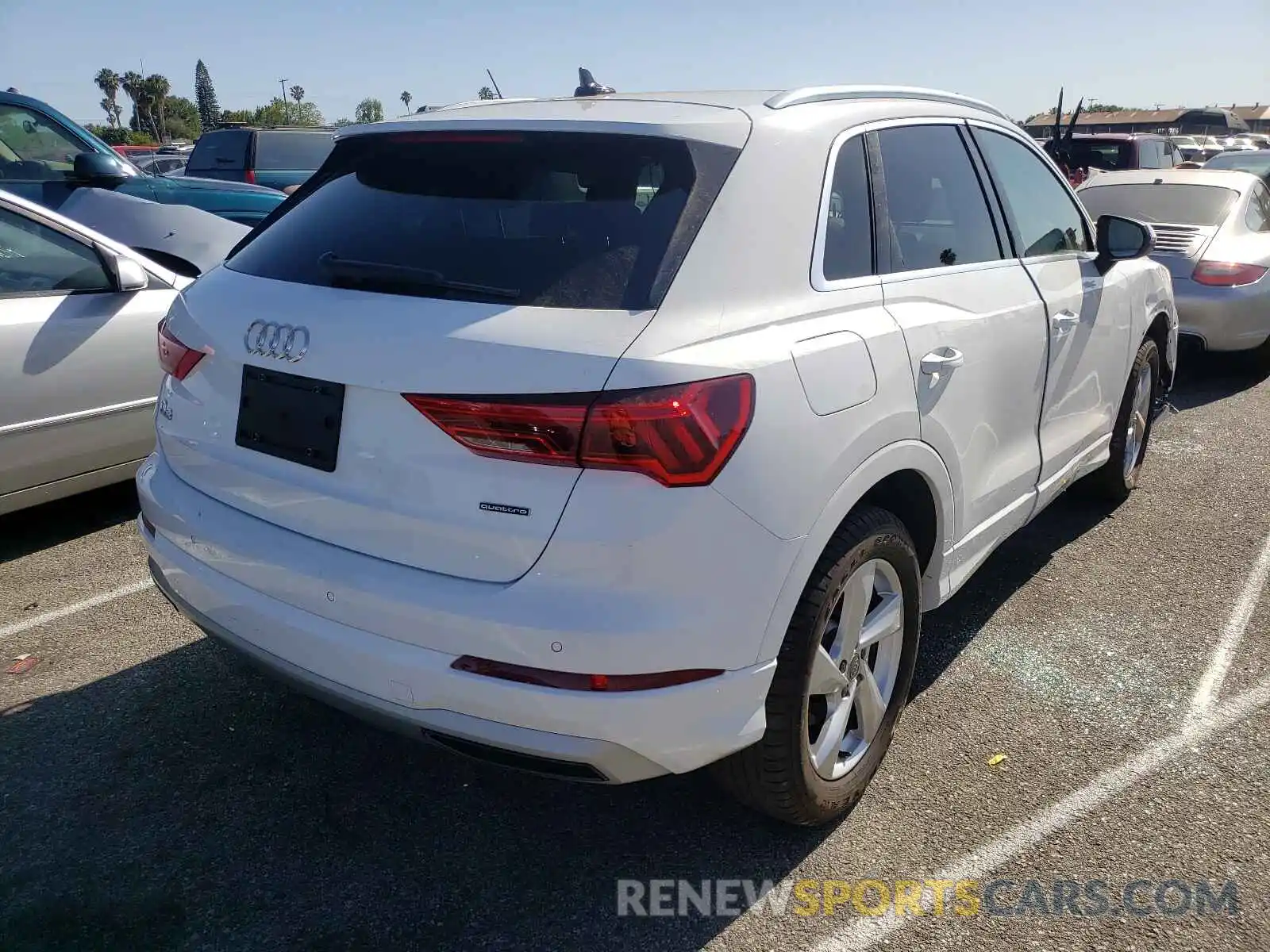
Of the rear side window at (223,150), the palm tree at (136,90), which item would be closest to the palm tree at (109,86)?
the palm tree at (136,90)

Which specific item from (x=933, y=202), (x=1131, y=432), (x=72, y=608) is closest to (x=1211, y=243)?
(x=1131, y=432)

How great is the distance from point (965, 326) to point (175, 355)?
2.11m

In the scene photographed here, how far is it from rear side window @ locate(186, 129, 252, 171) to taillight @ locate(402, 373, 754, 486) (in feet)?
39.7

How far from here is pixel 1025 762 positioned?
301 centimetres

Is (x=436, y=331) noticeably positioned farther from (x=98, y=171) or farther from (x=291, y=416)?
(x=98, y=171)

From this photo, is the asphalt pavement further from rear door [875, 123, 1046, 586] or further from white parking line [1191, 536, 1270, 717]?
rear door [875, 123, 1046, 586]

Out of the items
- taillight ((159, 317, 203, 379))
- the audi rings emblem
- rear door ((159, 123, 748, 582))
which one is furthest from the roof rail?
taillight ((159, 317, 203, 379))

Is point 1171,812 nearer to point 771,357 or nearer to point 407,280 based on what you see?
point 771,357

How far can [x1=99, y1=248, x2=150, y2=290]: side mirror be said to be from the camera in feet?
14.5

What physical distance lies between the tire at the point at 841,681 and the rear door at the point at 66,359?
324 cm

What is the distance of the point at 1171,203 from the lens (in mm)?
7789

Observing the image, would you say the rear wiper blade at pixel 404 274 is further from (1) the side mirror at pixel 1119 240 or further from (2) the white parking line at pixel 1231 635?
(1) the side mirror at pixel 1119 240

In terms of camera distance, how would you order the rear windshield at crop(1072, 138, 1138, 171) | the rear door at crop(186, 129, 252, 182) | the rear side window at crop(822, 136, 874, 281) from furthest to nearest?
the rear windshield at crop(1072, 138, 1138, 171) → the rear door at crop(186, 129, 252, 182) → the rear side window at crop(822, 136, 874, 281)

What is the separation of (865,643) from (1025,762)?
76 cm
